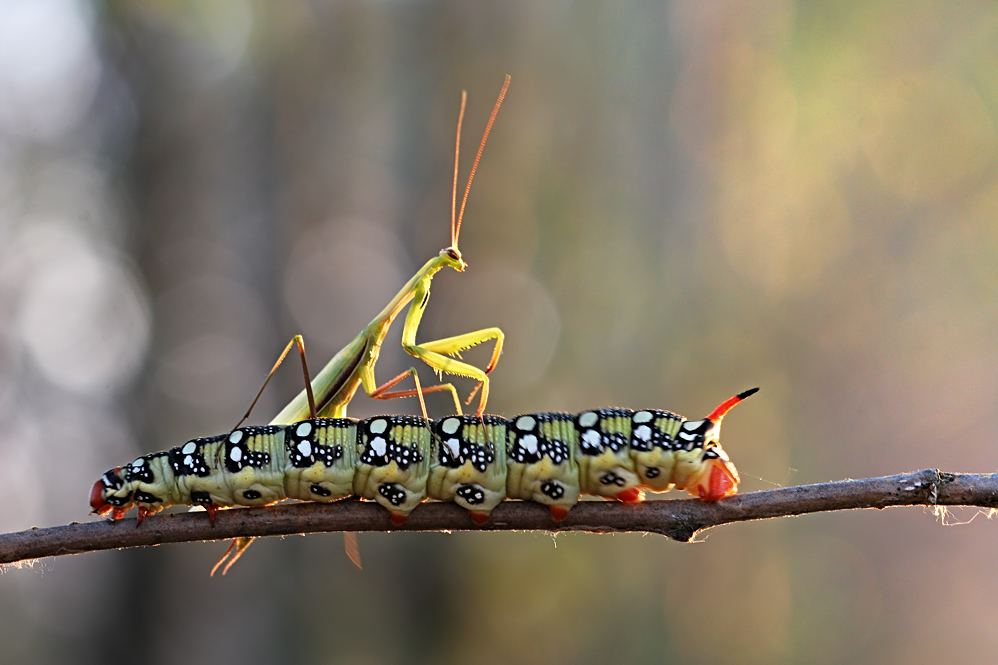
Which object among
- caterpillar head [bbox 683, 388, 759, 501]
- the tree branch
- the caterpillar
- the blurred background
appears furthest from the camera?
the blurred background

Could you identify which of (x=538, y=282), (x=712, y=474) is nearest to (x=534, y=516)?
(x=712, y=474)

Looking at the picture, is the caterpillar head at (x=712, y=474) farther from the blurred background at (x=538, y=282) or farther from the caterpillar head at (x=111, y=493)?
the blurred background at (x=538, y=282)

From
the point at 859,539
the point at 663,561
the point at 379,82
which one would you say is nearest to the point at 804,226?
the point at 859,539

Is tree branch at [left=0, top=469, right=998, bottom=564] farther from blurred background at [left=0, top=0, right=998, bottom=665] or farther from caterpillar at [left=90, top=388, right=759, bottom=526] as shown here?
blurred background at [left=0, top=0, right=998, bottom=665]

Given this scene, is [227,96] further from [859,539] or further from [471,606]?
[859,539]

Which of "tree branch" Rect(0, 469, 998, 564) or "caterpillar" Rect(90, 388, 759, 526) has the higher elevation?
"caterpillar" Rect(90, 388, 759, 526)

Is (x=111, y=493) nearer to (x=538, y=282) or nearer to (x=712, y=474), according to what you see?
(x=712, y=474)

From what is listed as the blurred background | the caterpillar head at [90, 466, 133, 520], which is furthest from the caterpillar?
the blurred background
